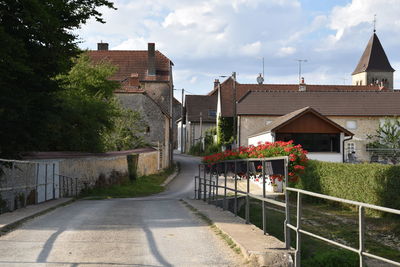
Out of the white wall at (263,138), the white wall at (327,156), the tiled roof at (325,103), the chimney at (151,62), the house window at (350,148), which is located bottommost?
the white wall at (327,156)

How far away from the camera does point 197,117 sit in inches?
3364

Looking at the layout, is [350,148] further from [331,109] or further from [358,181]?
[358,181]

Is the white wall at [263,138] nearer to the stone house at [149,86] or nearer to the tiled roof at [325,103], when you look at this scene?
the tiled roof at [325,103]

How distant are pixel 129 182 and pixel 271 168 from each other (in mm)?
30890

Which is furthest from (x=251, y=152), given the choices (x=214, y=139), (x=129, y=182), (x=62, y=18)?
(x=214, y=139)

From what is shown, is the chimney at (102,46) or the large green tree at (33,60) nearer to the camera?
the large green tree at (33,60)

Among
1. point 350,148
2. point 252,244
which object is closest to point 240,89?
point 350,148

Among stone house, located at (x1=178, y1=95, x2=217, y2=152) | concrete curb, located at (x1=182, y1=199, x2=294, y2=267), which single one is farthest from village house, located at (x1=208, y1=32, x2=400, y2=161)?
concrete curb, located at (x1=182, y1=199, x2=294, y2=267)

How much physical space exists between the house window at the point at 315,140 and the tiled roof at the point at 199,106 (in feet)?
153

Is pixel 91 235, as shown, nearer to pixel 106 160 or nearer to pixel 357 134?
pixel 106 160

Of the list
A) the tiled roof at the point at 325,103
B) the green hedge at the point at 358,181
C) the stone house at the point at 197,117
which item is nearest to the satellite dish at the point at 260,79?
the stone house at the point at 197,117

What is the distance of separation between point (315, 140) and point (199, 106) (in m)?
50.8

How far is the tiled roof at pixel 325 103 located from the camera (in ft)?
170

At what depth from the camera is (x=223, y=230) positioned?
9.87 meters
